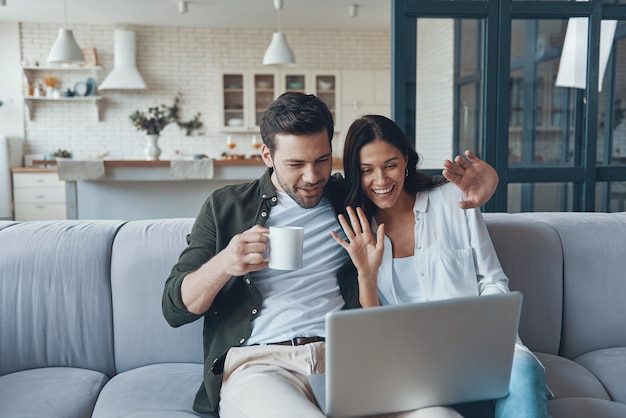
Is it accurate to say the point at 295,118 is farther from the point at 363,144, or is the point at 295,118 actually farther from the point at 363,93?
the point at 363,93

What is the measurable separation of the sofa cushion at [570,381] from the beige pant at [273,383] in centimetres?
65

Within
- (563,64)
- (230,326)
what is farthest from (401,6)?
(230,326)

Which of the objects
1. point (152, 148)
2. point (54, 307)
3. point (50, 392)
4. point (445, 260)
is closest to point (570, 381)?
point (445, 260)

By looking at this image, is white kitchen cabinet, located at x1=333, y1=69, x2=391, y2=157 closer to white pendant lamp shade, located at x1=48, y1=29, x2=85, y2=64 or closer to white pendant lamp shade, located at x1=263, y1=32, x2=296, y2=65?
white pendant lamp shade, located at x1=263, y1=32, x2=296, y2=65

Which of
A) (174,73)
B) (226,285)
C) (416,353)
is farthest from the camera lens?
(174,73)

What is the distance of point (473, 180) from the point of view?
5.70 ft

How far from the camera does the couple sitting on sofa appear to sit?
1545mm

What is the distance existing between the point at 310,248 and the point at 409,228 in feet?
0.99

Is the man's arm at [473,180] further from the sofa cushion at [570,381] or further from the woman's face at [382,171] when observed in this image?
the sofa cushion at [570,381]

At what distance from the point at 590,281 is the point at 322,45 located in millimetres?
6681

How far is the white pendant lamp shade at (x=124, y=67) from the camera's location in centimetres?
769

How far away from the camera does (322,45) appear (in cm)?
826

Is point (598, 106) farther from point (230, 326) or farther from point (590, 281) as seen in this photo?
point (230, 326)

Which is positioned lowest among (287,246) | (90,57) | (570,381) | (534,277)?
(570,381)
